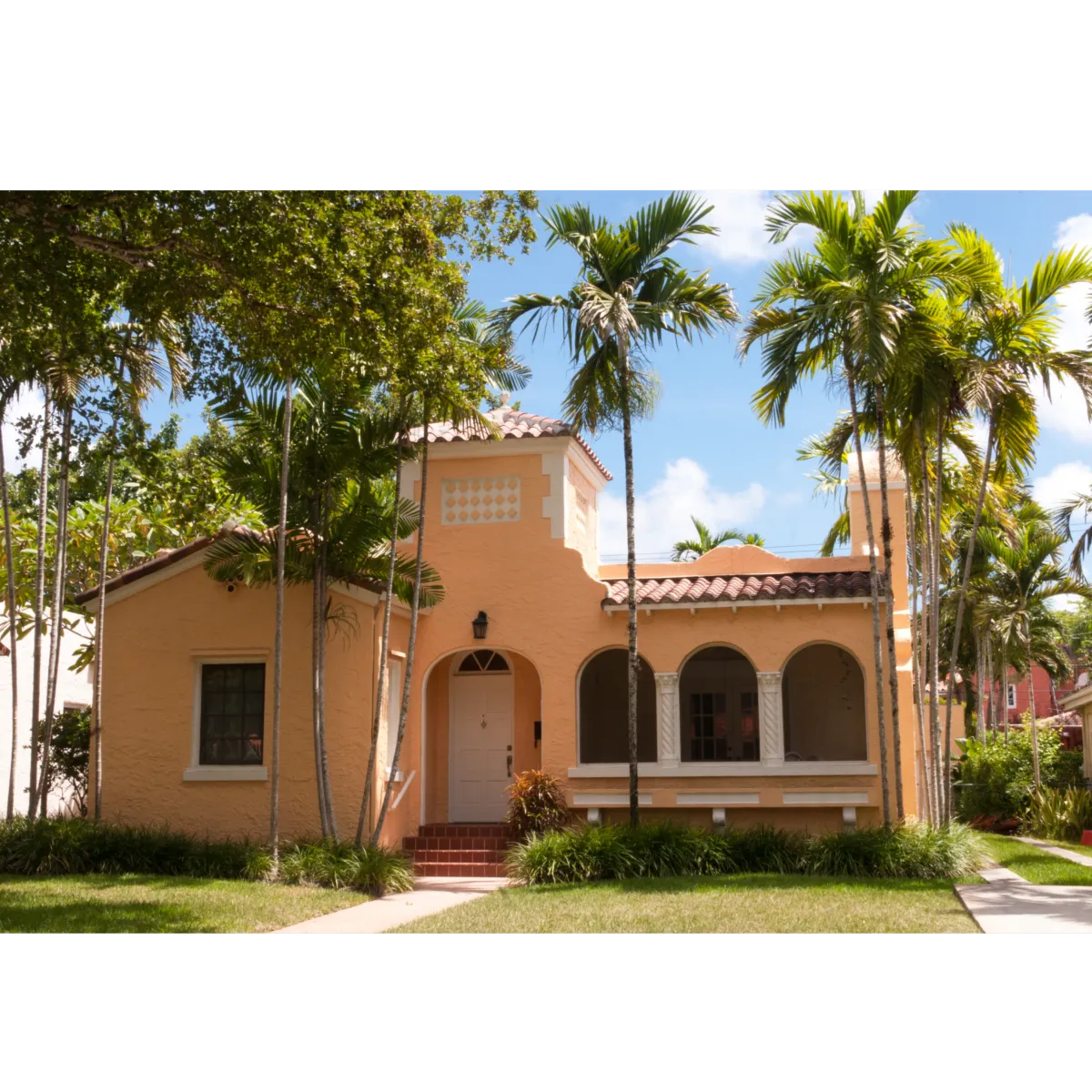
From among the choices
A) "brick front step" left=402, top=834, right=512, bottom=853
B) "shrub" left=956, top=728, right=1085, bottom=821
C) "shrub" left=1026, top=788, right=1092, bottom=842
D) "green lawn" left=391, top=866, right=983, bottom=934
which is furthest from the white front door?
"shrub" left=956, top=728, right=1085, bottom=821

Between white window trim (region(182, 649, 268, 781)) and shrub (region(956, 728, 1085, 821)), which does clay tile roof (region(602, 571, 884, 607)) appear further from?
shrub (region(956, 728, 1085, 821))

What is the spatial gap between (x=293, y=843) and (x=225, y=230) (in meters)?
7.01

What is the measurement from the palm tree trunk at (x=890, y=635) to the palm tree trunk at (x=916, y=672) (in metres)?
0.27

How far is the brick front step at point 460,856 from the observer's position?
14484mm

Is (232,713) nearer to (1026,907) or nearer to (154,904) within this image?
(154,904)

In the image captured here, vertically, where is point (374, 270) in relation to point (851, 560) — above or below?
above

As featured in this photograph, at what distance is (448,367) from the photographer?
36.8 ft

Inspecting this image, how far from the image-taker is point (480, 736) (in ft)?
53.4

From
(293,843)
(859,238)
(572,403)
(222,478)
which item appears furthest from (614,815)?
(859,238)

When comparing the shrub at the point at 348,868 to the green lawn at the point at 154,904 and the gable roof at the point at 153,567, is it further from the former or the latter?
the gable roof at the point at 153,567

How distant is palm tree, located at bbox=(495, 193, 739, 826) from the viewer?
14172 mm

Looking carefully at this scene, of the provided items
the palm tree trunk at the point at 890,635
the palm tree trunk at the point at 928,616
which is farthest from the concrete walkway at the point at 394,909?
the palm tree trunk at the point at 928,616

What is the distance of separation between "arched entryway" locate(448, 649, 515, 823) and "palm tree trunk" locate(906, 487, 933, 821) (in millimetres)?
5333
